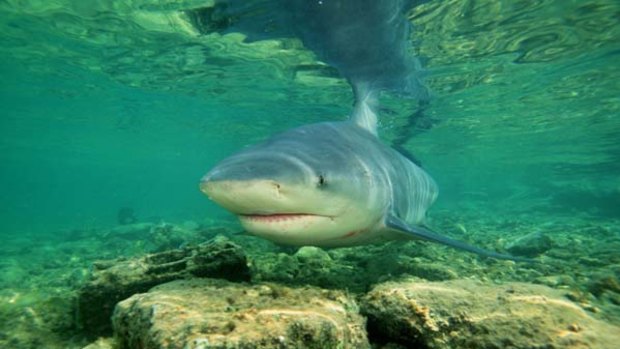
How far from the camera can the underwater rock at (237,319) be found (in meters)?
1.87

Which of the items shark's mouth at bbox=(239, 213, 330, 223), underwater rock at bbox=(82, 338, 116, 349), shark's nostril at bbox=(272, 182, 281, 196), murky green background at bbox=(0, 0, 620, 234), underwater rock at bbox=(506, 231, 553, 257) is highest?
murky green background at bbox=(0, 0, 620, 234)

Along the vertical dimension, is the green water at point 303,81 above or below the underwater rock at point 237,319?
above

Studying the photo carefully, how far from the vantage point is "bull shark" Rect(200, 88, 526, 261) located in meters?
2.57

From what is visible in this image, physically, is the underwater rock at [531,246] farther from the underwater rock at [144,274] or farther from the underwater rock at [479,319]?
the underwater rock at [144,274]

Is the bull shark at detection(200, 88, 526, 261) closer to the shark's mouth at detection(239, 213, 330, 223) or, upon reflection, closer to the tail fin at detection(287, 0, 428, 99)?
the shark's mouth at detection(239, 213, 330, 223)

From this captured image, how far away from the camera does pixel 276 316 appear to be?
2152mm

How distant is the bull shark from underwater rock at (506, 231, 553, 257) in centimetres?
454

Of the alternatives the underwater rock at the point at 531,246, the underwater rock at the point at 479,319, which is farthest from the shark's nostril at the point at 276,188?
the underwater rock at the point at 531,246

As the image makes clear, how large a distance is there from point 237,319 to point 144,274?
1786mm

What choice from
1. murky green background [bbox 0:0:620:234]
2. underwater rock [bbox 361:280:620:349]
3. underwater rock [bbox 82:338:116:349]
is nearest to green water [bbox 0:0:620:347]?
murky green background [bbox 0:0:620:234]

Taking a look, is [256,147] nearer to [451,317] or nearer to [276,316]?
[276,316]

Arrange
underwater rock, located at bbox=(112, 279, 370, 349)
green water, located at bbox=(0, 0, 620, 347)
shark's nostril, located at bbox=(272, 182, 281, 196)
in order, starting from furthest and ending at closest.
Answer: green water, located at bbox=(0, 0, 620, 347), shark's nostril, located at bbox=(272, 182, 281, 196), underwater rock, located at bbox=(112, 279, 370, 349)

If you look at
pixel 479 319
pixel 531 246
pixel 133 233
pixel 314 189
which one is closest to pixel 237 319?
pixel 314 189

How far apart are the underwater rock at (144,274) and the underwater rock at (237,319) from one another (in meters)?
0.74
